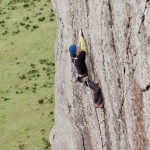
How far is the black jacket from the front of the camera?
18266mm

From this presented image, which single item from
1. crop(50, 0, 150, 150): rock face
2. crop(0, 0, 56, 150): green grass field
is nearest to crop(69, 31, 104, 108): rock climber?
crop(50, 0, 150, 150): rock face

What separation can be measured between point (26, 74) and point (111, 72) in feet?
79.1

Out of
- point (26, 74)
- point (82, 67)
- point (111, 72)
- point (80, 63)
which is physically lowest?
point (26, 74)

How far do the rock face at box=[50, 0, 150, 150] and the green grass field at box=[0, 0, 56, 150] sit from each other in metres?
10.0

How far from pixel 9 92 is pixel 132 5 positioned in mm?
26131

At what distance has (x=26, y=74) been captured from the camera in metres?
39.4

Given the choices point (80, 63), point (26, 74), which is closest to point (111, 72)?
point (80, 63)

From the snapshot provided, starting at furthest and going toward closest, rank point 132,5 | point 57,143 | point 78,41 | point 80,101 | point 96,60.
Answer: point 57,143 < point 80,101 < point 78,41 < point 96,60 < point 132,5

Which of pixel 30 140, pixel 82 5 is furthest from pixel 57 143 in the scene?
pixel 82 5

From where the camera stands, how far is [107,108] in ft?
58.2

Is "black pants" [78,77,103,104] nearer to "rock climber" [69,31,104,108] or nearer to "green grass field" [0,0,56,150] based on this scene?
"rock climber" [69,31,104,108]

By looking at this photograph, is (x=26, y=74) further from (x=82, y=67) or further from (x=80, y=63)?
(x=80, y=63)

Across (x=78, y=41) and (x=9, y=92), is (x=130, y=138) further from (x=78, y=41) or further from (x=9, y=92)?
(x=9, y=92)

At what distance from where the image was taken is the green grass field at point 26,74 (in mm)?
33375
